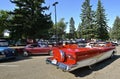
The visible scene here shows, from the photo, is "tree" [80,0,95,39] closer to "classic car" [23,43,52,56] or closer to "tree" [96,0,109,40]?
"tree" [96,0,109,40]

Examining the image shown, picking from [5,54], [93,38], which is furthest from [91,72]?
[93,38]

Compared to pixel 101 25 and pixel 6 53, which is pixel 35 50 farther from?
pixel 101 25

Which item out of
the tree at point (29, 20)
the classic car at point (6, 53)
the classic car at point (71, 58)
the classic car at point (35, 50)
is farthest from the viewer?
the tree at point (29, 20)

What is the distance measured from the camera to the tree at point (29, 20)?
30.0m

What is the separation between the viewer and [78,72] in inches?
408

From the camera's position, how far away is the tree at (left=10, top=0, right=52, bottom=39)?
29984 mm

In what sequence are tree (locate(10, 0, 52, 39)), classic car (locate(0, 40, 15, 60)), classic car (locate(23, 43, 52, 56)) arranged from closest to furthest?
classic car (locate(0, 40, 15, 60)) → classic car (locate(23, 43, 52, 56)) → tree (locate(10, 0, 52, 39))

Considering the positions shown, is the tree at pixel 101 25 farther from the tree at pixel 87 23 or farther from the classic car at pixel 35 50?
the classic car at pixel 35 50

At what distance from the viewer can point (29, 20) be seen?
3009cm

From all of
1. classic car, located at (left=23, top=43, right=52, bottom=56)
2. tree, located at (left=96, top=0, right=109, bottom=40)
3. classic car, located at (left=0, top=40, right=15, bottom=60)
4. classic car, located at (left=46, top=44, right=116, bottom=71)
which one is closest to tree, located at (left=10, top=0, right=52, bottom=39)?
classic car, located at (left=23, top=43, right=52, bottom=56)

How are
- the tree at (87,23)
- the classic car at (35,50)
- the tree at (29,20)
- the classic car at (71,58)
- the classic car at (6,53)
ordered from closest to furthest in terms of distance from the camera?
the classic car at (71,58), the classic car at (6,53), the classic car at (35,50), the tree at (29,20), the tree at (87,23)

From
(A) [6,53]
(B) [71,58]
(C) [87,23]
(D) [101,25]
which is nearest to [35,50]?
(A) [6,53]

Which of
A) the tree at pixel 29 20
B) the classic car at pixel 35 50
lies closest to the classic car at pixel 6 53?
the classic car at pixel 35 50

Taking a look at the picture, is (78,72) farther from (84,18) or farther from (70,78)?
(84,18)
